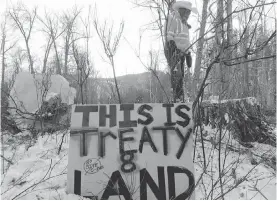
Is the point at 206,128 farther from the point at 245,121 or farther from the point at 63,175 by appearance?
the point at 63,175

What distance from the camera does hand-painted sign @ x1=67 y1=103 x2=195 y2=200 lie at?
163 centimetres

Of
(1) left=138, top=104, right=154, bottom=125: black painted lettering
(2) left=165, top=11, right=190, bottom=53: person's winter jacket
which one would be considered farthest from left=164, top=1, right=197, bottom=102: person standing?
(1) left=138, top=104, right=154, bottom=125: black painted lettering

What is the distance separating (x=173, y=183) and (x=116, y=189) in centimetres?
39

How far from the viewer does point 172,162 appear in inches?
66.1

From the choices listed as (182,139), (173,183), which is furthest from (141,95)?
(173,183)

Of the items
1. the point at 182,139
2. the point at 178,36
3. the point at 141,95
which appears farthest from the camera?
the point at 141,95

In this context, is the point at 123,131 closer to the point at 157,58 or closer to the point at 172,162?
the point at 172,162

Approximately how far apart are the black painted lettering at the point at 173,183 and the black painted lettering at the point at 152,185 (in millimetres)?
49

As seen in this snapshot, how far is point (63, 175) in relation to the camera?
6.75 ft

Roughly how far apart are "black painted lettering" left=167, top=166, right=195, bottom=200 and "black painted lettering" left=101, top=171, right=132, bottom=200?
29 cm

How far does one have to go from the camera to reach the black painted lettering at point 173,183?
5.35ft

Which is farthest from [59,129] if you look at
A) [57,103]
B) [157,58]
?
[157,58]

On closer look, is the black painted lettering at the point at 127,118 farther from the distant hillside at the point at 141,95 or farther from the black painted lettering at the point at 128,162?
the distant hillside at the point at 141,95

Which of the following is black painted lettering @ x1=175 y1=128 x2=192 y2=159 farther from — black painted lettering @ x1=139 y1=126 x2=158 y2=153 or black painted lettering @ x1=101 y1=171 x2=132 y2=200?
black painted lettering @ x1=101 y1=171 x2=132 y2=200
